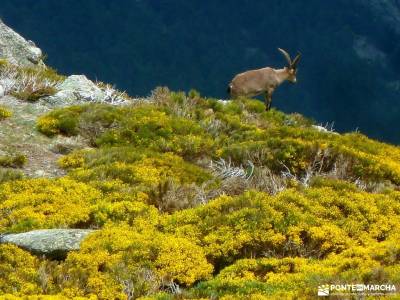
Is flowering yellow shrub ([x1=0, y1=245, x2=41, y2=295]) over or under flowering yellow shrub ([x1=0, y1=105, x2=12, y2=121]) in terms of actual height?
under

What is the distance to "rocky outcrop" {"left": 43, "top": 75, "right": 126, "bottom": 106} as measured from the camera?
821 inches

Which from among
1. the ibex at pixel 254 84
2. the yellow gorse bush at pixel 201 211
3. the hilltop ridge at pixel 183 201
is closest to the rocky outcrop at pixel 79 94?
the hilltop ridge at pixel 183 201

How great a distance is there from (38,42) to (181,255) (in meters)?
86.9

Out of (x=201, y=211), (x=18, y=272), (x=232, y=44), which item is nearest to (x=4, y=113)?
(x=201, y=211)

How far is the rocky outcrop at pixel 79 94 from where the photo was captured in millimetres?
20859

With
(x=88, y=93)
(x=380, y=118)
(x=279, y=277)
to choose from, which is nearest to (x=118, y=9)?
(x=380, y=118)

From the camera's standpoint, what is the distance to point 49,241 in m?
11.7

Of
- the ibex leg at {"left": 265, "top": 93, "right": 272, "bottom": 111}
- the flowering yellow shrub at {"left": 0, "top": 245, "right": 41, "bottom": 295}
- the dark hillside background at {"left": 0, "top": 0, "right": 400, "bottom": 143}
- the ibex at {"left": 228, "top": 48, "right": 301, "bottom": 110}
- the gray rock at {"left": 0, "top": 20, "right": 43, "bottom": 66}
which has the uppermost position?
the dark hillside background at {"left": 0, "top": 0, "right": 400, "bottom": 143}

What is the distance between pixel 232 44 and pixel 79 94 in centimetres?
7299

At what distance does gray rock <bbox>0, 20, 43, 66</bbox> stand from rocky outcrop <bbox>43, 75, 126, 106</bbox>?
16.7ft

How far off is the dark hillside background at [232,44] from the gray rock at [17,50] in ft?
188

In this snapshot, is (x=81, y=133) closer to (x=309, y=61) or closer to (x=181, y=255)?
(x=181, y=255)

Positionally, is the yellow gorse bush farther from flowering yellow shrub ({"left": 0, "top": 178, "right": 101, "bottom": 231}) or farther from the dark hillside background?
the dark hillside background

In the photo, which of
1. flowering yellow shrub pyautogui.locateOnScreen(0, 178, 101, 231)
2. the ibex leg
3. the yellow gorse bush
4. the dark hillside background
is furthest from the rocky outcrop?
the dark hillside background
